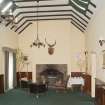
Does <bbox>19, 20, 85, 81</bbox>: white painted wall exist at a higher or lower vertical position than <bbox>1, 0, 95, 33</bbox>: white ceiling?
lower

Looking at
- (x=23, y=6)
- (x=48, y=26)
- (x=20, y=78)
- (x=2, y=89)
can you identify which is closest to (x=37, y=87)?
(x=2, y=89)

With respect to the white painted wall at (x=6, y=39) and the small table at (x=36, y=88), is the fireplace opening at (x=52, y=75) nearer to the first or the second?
the white painted wall at (x=6, y=39)

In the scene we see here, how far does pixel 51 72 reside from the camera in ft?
54.4

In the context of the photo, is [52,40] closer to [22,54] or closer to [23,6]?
[22,54]

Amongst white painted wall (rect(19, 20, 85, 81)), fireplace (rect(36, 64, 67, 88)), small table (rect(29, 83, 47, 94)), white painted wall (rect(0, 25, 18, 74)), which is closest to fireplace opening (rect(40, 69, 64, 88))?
fireplace (rect(36, 64, 67, 88))

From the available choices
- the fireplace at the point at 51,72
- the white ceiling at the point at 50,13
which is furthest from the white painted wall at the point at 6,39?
the fireplace at the point at 51,72

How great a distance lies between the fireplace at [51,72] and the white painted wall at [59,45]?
24cm

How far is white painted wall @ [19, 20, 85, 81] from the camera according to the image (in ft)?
53.6

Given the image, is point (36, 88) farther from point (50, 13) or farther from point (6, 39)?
point (50, 13)

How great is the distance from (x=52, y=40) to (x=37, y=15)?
83.6 inches

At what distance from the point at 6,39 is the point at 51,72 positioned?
376 cm

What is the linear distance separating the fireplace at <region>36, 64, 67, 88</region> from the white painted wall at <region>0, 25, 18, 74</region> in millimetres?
2033

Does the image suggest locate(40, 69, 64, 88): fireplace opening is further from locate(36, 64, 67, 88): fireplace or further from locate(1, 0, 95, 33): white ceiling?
locate(1, 0, 95, 33): white ceiling

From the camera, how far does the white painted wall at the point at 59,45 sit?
643 inches
